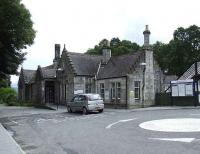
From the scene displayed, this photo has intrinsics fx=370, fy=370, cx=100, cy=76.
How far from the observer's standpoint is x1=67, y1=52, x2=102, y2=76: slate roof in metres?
45.5

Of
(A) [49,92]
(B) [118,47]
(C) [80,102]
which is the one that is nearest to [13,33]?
(C) [80,102]

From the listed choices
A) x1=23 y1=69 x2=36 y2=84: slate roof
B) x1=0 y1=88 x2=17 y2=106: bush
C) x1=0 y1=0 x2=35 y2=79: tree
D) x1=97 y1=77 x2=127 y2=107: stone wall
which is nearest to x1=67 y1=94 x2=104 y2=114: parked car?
x1=0 y1=0 x2=35 y2=79: tree

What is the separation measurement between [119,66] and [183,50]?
35.3 meters

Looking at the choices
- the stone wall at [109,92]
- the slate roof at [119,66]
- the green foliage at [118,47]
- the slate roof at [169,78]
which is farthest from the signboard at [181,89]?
the green foliage at [118,47]

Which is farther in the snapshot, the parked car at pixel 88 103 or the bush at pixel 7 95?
the bush at pixel 7 95

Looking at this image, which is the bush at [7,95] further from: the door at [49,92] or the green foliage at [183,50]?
the green foliage at [183,50]

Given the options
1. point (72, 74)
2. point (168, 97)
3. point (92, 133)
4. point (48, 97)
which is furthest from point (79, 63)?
point (92, 133)

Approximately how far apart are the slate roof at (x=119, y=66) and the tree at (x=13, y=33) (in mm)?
11139

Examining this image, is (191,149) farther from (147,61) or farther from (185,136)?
(147,61)

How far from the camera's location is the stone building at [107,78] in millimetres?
40125

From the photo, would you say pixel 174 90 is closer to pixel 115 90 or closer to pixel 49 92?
pixel 115 90

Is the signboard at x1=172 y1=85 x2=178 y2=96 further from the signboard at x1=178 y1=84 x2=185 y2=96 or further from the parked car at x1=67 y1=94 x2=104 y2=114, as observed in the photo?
the parked car at x1=67 y1=94 x2=104 y2=114

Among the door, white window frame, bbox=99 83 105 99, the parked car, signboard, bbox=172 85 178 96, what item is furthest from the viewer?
the door

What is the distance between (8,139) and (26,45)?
19750mm
